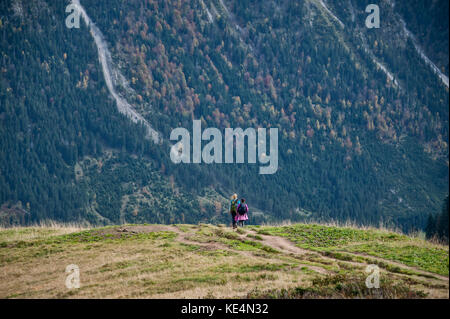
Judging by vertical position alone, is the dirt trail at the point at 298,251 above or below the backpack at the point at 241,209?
below

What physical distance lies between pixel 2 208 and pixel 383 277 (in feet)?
562

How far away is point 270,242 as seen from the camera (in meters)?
45.8

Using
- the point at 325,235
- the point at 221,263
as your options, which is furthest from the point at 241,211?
the point at 221,263

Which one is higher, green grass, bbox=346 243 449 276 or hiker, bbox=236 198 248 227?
hiker, bbox=236 198 248 227

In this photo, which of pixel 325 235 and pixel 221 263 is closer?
pixel 221 263

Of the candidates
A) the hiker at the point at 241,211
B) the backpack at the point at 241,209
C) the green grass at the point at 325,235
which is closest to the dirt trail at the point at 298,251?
the green grass at the point at 325,235

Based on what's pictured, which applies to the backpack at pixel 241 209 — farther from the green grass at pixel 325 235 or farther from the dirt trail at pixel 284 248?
the green grass at pixel 325 235

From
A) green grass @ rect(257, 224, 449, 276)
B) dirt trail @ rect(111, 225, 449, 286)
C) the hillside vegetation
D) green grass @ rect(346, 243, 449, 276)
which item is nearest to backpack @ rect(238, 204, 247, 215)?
dirt trail @ rect(111, 225, 449, 286)

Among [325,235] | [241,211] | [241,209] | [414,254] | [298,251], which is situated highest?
[241,209]

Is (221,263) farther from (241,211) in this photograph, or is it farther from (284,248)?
(241,211)

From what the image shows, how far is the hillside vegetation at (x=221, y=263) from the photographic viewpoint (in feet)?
102

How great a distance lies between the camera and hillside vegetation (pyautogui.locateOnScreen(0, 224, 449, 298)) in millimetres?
31094

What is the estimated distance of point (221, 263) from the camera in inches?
1500

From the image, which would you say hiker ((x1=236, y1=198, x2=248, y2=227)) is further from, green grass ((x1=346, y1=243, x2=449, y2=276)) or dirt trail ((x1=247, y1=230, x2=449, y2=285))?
green grass ((x1=346, y1=243, x2=449, y2=276))
